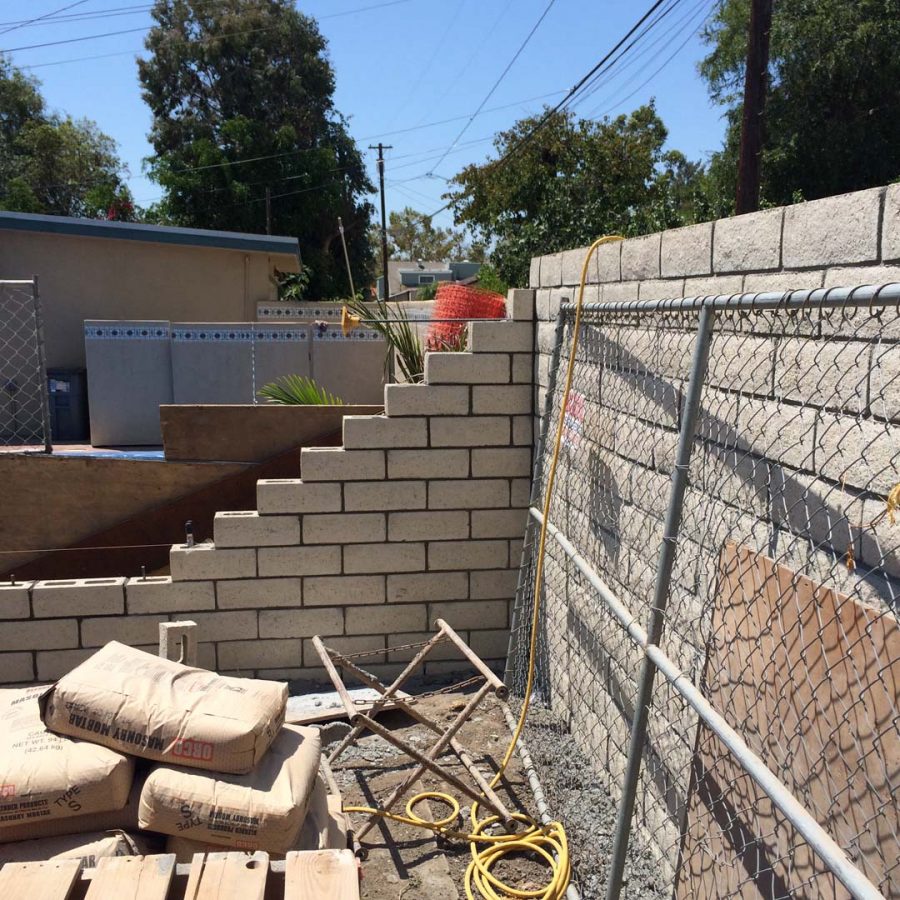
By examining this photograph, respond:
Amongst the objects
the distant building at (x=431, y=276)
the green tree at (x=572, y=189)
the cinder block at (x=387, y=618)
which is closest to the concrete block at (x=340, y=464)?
the cinder block at (x=387, y=618)

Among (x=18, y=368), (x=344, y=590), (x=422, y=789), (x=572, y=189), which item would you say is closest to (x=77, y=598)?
(x=344, y=590)

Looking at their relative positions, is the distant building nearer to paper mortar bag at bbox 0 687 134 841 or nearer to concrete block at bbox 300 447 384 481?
concrete block at bbox 300 447 384 481

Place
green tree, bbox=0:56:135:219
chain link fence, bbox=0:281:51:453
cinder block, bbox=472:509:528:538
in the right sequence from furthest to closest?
green tree, bbox=0:56:135:219 < chain link fence, bbox=0:281:51:453 < cinder block, bbox=472:509:528:538

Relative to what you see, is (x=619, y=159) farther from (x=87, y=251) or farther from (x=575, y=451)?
(x=575, y=451)

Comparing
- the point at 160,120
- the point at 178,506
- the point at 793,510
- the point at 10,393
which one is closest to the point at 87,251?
the point at 10,393

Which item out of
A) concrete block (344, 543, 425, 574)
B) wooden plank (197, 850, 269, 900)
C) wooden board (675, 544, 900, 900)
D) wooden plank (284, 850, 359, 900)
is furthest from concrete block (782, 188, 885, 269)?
concrete block (344, 543, 425, 574)

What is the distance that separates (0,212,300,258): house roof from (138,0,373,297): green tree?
14.4m

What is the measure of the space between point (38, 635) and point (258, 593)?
1.39 meters

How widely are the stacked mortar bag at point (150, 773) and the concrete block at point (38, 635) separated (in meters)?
1.97

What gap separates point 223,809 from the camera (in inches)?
121

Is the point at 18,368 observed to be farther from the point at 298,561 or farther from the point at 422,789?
the point at 422,789

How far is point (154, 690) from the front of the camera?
3.38 metres

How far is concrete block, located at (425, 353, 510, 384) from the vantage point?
217 inches

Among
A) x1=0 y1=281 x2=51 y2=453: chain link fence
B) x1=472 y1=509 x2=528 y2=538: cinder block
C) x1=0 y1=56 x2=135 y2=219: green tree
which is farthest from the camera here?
x1=0 y1=56 x2=135 y2=219: green tree
